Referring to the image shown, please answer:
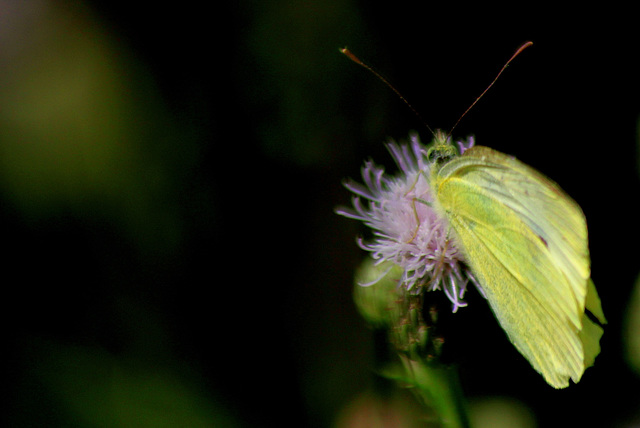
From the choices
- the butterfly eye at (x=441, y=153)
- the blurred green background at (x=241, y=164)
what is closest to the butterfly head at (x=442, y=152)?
the butterfly eye at (x=441, y=153)

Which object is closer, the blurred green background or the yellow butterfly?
the yellow butterfly

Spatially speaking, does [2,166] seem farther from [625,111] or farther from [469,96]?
[625,111]

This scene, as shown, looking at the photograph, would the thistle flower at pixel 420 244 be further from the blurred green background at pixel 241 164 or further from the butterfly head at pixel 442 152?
the blurred green background at pixel 241 164

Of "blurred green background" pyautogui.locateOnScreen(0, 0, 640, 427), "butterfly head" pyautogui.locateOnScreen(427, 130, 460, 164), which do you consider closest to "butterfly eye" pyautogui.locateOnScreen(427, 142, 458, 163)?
"butterfly head" pyautogui.locateOnScreen(427, 130, 460, 164)

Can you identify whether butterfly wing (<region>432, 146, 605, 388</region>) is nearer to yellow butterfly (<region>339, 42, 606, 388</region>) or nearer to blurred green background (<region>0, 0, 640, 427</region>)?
yellow butterfly (<region>339, 42, 606, 388</region>)

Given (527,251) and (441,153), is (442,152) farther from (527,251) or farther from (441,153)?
(527,251)
